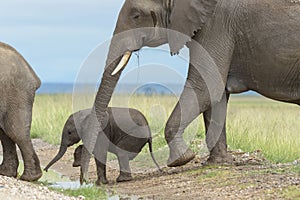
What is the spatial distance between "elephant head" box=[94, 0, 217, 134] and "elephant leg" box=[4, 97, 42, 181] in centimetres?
108

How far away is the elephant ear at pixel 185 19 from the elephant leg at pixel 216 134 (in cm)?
130

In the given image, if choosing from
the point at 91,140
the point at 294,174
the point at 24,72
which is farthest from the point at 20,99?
the point at 294,174

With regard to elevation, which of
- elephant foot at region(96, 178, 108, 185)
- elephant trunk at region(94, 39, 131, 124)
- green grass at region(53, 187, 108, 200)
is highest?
elephant trunk at region(94, 39, 131, 124)

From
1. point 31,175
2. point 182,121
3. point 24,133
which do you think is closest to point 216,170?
point 182,121

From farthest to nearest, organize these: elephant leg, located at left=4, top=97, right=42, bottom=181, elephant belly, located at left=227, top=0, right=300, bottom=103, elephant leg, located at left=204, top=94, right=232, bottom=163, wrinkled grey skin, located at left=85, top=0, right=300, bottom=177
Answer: elephant leg, located at left=204, top=94, right=232, bottom=163 → elephant leg, located at left=4, top=97, right=42, bottom=181 → elephant belly, located at left=227, top=0, right=300, bottom=103 → wrinkled grey skin, located at left=85, top=0, right=300, bottom=177

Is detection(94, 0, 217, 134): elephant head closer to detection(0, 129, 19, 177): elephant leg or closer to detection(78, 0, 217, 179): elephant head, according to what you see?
detection(78, 0, 217, 179): elephant head

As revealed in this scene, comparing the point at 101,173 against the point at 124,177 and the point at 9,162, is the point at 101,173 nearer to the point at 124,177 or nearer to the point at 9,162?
the point at 124,177

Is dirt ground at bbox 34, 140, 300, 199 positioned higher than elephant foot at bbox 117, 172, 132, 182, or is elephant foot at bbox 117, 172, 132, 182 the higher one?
dirt ground at bbox 34, 140, 300, 199

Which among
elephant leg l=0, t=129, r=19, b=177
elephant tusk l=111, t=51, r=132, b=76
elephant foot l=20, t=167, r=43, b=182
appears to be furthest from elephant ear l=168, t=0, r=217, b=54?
elephant leg l=0, t=129, r=19, b=177

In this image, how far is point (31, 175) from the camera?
11.2 meters

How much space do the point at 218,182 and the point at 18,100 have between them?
270 centimetres

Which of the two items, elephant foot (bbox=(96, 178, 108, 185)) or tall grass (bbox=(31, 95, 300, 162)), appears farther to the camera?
tall grass (bbox=(31, 95, 300, 162))

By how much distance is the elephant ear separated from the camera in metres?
10.8

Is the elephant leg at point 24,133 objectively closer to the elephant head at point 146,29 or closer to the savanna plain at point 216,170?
the savanna plain at point 216,170
